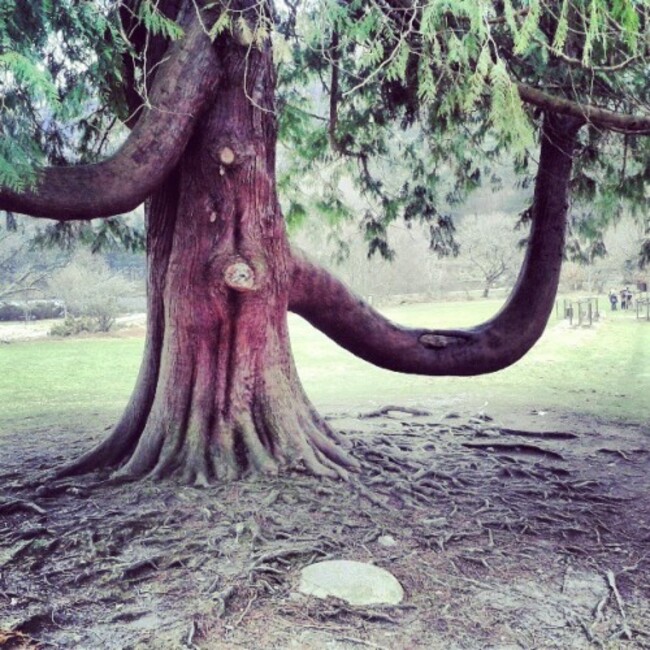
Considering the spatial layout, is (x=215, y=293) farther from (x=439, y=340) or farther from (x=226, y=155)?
(x=439, y=340)

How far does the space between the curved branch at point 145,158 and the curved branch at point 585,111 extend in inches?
76.0

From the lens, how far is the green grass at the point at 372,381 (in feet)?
27.2

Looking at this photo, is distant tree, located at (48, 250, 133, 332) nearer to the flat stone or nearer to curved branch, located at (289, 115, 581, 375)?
curved branch, located at (289, 115, 581, 375)

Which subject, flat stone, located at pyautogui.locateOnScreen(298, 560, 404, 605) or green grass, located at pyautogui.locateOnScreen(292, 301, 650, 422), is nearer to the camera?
flat stone, located at pyautogui.locateOnScreen(298, 560, 404, 605)

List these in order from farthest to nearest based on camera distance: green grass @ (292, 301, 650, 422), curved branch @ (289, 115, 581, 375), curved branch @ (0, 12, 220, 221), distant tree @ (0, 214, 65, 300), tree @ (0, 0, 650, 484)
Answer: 1. distant tree @ (0, 214, 65, 300)
2. green grass @ (292, 301, 650, 422)
3. curved branch @ (289, 115, 581, 375)
4. tree @ (0, 0, 650, 484)
5. curved branch @ (0, 12, 220, 221)

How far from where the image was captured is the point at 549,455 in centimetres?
550

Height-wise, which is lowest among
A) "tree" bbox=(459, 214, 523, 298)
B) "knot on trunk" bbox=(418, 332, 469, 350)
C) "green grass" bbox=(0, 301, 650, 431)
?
"green grass" bbox=(0, 301, 650, 431)

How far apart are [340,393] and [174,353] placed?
231 inches

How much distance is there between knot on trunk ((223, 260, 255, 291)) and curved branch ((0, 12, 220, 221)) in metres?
0.66

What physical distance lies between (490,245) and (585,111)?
17559 mm

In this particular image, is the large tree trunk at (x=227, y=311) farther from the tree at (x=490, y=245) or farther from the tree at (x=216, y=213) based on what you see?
the tree at (x=490, y=245)

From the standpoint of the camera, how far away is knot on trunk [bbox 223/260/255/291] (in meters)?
4.02

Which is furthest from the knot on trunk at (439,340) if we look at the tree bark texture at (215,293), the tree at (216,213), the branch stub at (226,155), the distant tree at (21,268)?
the distant tree at (21,268)

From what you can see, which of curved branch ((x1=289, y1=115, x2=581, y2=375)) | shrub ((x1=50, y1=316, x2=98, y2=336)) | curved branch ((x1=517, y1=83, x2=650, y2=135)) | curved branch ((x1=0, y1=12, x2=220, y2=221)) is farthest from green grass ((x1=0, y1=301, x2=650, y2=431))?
curved branch ((x1=517, y1=83, x2=650, y2=135))
